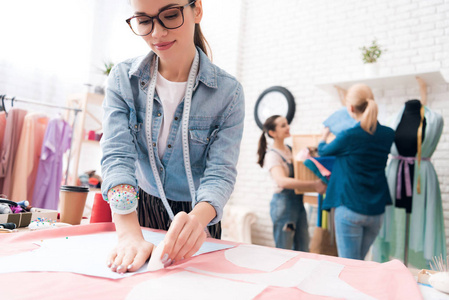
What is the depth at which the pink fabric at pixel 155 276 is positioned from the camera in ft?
1.78

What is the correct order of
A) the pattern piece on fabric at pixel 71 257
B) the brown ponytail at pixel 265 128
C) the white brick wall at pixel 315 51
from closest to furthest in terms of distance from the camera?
the pattern piece on fabric at pixel 71 257
the brown ponytail at pixel 265 128
the white brick wall at pixel 315 51

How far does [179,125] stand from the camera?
1.10 meters

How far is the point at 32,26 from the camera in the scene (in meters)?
3.77

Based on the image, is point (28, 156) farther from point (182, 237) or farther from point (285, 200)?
point (182, 237)

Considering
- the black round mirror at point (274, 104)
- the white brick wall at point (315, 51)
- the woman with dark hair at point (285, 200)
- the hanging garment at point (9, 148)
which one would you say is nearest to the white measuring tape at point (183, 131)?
the woman with dark hair at point (285, 200)

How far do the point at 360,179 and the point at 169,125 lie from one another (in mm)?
1824

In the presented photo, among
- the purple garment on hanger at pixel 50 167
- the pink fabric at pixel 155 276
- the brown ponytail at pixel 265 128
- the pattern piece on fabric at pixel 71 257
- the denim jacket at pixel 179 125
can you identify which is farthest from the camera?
the brown ponytail at pixel 265 128

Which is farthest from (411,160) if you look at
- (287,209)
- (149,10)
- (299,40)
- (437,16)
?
(149,10)

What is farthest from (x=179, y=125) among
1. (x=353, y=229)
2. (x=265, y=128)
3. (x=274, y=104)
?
(x=274, y=104)

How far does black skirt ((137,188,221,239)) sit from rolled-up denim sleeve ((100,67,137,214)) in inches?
10.2

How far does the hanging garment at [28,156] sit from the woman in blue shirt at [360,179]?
2514 mm

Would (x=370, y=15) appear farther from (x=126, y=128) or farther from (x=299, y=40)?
(x=126, y=128)

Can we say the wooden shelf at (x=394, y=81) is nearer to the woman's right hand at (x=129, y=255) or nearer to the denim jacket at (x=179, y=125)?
the denim jacket at (x=179, y=125)

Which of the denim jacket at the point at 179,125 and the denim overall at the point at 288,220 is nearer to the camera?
the denim jacket at the point at 179,125
